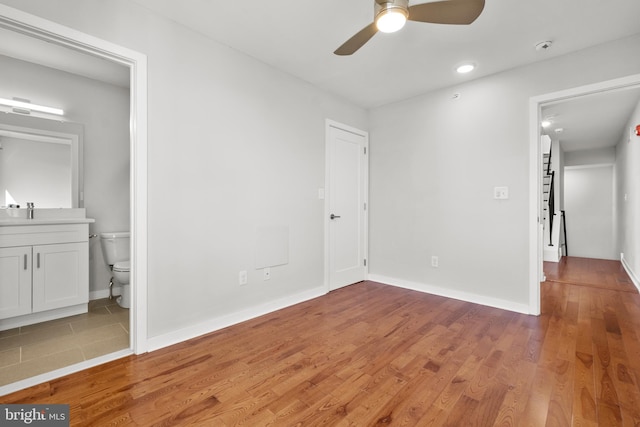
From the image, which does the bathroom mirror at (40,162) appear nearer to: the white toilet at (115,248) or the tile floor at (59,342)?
the white toilet at (115,248)

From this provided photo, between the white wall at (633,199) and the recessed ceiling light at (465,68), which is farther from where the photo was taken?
the white wall at (633,199)

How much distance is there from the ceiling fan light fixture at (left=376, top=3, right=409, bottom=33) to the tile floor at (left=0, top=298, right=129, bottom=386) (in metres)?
2.75

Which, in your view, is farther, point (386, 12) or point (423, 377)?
point (423, 377)

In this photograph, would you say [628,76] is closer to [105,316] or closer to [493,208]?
[493,208]

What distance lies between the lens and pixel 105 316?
9.07ft

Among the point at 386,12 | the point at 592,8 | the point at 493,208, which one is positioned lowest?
the point at 493,208

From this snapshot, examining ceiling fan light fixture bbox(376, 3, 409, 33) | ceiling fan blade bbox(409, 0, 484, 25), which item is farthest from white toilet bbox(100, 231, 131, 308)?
ceiling fan blade bbox(409, 0, 484, 25)

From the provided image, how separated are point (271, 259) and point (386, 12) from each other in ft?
7.30

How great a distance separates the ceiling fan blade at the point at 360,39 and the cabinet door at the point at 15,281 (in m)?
3.08

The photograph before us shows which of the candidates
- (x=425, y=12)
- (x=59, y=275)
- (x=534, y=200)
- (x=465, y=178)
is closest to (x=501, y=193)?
(x=534, y=200)

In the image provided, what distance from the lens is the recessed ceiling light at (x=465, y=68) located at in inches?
112

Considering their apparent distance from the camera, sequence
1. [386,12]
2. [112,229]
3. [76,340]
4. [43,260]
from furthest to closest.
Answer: [112,229], [43,260], [76,340], [386,12]

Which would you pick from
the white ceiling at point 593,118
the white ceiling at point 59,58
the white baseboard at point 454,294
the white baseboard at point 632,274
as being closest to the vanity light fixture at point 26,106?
the white ceiling at point 59,58

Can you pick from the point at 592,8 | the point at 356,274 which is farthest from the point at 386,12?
the point at 356,274
